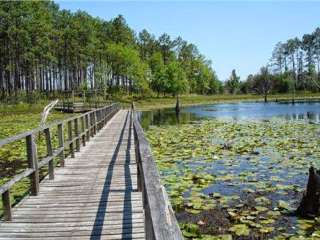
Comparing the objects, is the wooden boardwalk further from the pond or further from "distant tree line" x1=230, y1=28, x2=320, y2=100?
"distant tree line" x1=230, y1=28, x2=320, y2=100

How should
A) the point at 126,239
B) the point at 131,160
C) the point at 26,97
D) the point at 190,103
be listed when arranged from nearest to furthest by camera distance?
the point at 126,239 → the point at 131,160 → the point at 26,97 → the point at 190,103

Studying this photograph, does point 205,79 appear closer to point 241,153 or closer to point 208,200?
point 241,153

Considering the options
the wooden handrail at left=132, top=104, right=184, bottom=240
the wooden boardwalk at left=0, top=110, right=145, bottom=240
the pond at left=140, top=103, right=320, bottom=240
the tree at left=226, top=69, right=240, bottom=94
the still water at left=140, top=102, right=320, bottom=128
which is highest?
the tree at left=226, top=69, right=240, bottom=94

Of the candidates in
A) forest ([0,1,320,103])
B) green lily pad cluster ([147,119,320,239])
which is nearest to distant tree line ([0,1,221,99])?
forest ([0,1,320,103])

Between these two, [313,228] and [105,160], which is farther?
[105,160]

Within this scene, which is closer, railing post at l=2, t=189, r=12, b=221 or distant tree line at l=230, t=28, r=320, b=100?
railing post at l=2, t=189, r=12, b=221

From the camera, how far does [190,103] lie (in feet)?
315

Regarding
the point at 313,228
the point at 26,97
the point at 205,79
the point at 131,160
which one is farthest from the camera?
the point at 205,79

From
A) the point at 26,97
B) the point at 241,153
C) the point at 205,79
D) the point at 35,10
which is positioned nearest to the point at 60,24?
the point at 35,10

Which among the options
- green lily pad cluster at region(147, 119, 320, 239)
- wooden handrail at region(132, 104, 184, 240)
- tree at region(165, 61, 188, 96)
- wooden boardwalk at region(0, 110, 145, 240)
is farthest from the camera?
tree at region(165, 61, 188, 96)

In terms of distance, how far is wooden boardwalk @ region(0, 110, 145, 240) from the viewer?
19.8 feet

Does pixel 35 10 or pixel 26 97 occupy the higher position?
pixel 35 10

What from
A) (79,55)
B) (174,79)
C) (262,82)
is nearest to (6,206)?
(79,55)

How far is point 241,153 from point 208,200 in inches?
298
